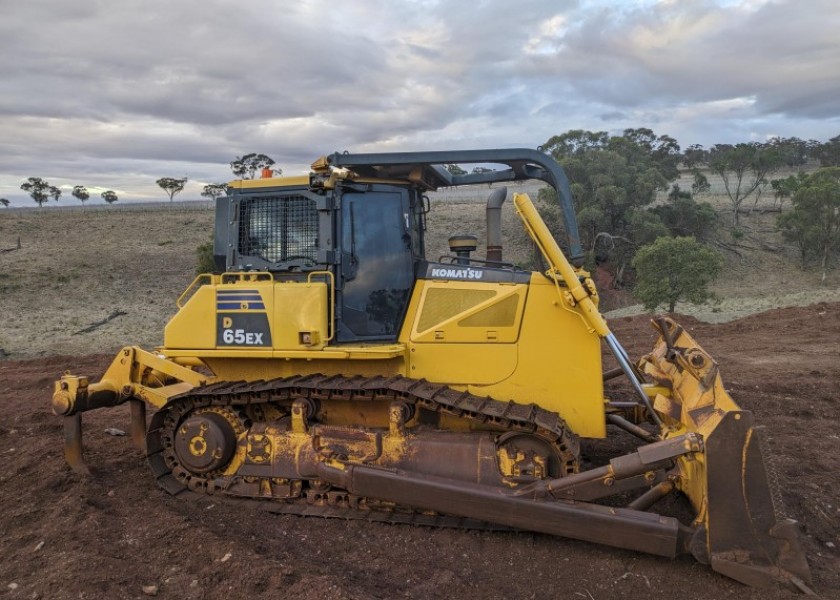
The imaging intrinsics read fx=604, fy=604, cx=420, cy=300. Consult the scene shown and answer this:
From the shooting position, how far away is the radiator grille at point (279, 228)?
5.41 metres

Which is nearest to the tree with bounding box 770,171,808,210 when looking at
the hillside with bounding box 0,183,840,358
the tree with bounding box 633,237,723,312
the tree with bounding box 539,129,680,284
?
the hillside with bounding box 0,183,840,358

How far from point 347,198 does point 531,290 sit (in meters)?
1.80

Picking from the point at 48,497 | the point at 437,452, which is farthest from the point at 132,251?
the point at 437,452

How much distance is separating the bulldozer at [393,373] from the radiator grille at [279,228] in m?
0.01

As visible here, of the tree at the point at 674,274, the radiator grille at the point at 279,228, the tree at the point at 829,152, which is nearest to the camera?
the radiator grille at the point at 279,228

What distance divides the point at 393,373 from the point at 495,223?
5.74 feet

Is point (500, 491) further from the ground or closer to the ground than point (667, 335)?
closer to the ground

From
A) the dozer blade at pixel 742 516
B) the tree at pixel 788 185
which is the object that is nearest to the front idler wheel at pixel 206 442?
the dozer blade at pixel 742 516

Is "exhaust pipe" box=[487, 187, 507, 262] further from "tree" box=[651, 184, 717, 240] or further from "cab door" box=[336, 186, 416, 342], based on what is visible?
"tree" box=[651, 184, 717, 240]

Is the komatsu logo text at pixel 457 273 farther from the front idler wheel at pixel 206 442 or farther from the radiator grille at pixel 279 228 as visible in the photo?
the front idler wheel at pixel 206 442

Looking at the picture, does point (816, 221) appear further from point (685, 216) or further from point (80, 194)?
point (80, 194)

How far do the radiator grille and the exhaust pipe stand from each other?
5.35 ft

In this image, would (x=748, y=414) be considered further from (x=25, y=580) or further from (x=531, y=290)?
(x=25, y=580)

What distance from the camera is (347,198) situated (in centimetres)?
535
